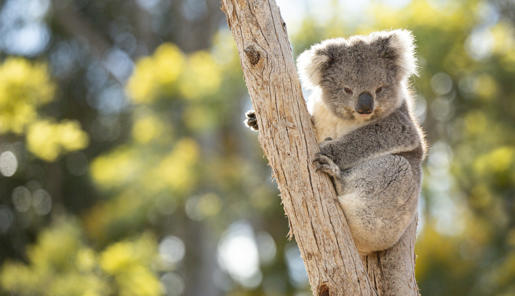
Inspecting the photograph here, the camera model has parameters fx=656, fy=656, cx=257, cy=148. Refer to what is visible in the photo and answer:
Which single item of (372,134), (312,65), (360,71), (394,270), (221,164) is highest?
(221,164)

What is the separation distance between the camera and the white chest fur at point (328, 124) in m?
4.98

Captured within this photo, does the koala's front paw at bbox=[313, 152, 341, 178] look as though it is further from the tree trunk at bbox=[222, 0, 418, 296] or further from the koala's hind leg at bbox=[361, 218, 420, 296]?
the koala's hind leg at bbox=[361, 218, 420, 296]

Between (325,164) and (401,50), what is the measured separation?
1296mm

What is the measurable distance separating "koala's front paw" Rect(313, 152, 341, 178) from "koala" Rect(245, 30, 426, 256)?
20 mm

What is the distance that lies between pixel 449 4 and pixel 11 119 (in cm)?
914

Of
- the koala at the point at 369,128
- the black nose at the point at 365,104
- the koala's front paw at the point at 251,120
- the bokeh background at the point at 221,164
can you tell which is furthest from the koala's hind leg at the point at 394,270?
the bokeh background at the point at 221,164

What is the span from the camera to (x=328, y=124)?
5.05 metres

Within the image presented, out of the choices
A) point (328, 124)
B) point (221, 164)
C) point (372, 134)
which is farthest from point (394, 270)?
point (221, 164)

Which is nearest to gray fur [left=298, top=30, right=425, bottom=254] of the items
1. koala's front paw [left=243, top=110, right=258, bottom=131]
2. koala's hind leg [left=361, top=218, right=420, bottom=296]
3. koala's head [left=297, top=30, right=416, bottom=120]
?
koala's head [left=297, top=30, right=416, bottom=120]

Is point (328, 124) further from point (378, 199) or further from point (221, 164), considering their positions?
point (221, 164)

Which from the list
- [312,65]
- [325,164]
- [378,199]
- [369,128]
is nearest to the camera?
[325,164]

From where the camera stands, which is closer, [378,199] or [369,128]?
[378,199]

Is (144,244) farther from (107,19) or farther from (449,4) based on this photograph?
(107,19)

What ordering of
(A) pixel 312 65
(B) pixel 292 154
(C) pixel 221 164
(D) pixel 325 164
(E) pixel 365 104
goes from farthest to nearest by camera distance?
1. (C) pixel 221 164
2. (A) pixel 312 65
3. (E) pixel 365 104
4. (D) pixel 325 164
5. (B) pixel 292 154
